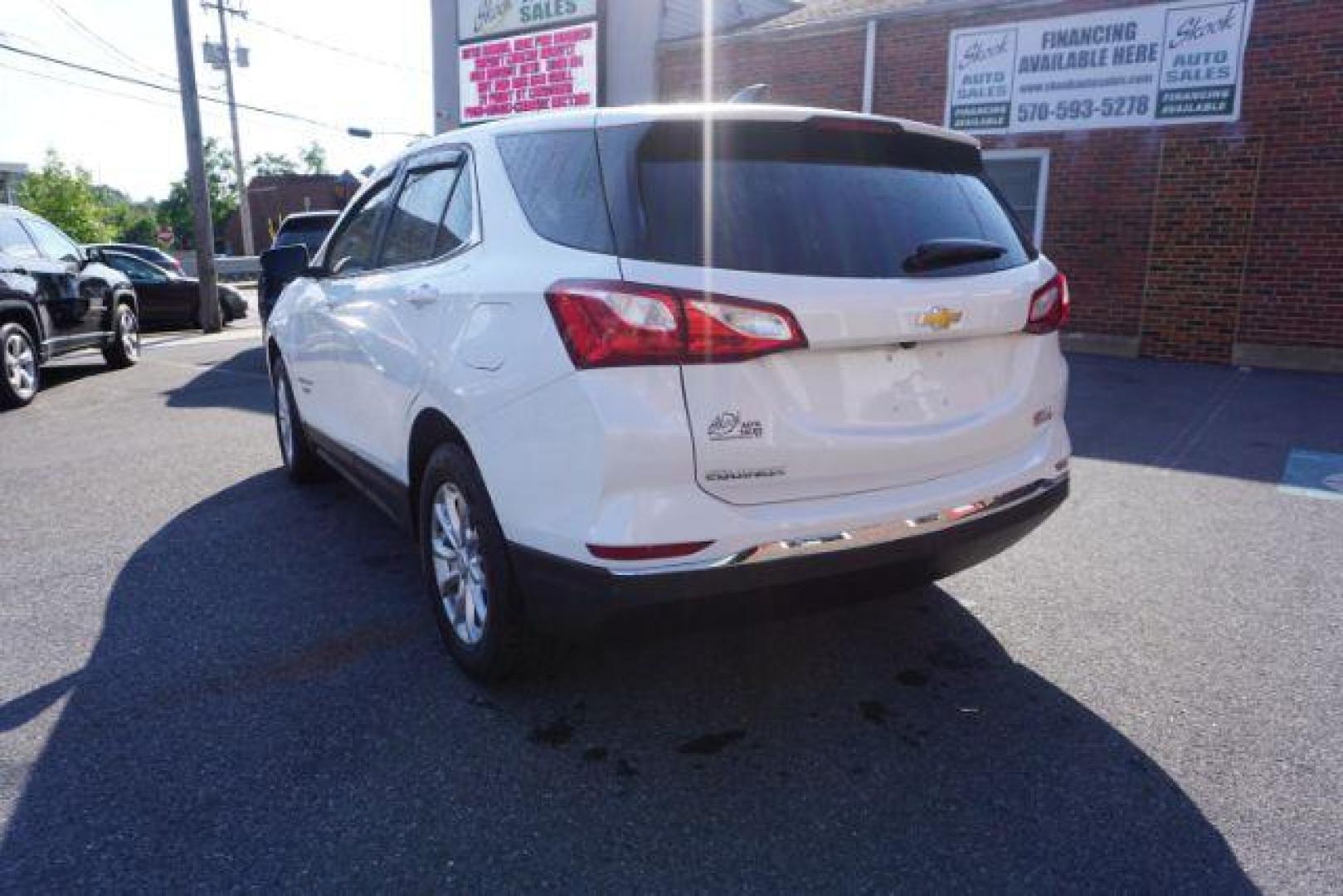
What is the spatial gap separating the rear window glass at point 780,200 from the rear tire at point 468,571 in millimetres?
945

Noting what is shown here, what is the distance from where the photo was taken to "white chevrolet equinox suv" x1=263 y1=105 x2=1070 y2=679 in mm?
2355

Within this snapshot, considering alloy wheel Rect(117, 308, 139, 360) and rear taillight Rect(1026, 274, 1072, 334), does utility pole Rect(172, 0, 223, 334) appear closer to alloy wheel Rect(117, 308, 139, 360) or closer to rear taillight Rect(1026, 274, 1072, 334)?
alloy wheel Rect(117, 308, 139, 360)

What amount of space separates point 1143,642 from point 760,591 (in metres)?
1.76

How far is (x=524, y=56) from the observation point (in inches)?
708

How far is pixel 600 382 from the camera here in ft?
7.71

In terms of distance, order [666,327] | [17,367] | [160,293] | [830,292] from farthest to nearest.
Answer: [160,293]
[17,367]
[830,292]
[666,327]

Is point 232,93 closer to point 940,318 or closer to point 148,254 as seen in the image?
point 148,254

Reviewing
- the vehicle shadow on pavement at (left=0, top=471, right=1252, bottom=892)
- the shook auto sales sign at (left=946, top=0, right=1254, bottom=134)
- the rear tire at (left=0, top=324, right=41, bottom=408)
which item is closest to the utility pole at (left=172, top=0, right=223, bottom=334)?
the rear tire at (left=0, top=324, right=41, bottom=408)

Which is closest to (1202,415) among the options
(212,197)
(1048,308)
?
(1048,308)

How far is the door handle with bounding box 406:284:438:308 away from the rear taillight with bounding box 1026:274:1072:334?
193cm

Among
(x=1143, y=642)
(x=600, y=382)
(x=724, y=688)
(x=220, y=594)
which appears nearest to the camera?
(x=600, y=382)

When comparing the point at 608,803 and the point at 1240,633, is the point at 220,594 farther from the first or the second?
the point at 1240,633

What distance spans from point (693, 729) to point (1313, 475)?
4.97m

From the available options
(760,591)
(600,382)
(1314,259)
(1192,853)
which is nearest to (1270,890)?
(1192,853)
